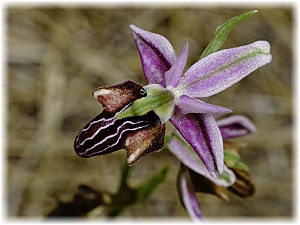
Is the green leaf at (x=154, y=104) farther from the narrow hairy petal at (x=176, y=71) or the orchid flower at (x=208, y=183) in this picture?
the orchid flower at (x=208, y=183)

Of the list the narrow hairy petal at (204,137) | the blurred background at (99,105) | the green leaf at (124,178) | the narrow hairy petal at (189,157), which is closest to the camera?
the narrow hairy petal at (204,137)

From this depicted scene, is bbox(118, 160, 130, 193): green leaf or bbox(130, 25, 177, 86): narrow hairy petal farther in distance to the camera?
bbox(118, 160, 130, 193): green leaf

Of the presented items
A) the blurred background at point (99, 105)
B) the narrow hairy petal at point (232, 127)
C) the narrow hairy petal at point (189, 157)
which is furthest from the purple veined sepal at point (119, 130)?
the blurred background at point (99, 105)

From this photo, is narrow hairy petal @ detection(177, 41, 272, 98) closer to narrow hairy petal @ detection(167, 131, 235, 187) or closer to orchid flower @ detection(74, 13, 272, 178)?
orchid flower @ detection(74, 13, 272, 178)

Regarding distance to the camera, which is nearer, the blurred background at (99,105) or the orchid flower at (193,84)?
the orchid flower at (193,84)

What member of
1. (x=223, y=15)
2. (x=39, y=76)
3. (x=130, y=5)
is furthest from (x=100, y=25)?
(x=223, y=15)

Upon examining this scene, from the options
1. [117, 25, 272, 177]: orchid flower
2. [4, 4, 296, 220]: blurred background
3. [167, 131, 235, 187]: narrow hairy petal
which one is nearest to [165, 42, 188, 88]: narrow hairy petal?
[117, 25, 272, 177]: orchid flower

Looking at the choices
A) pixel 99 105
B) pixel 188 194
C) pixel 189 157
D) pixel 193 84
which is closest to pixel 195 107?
pixel 193 84
